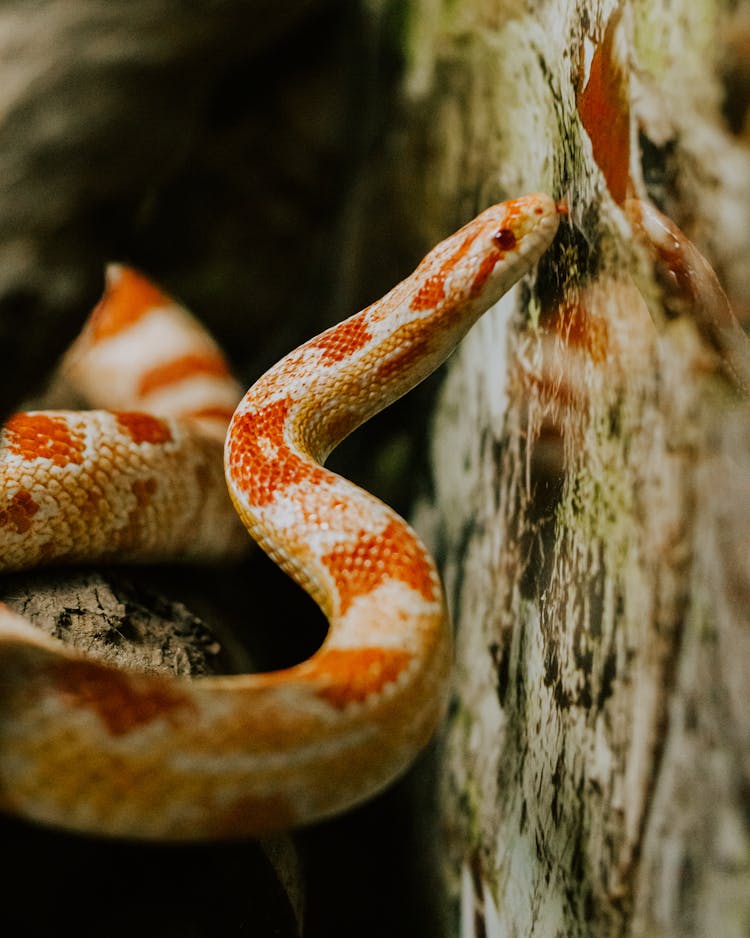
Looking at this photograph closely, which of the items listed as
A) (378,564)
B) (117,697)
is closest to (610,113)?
(378,564)

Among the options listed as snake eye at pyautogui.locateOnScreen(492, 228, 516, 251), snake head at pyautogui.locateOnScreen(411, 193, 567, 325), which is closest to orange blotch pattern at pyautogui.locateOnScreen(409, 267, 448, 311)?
snake head at pyautogui.locateOnScreen(411, 193, 567, 325)

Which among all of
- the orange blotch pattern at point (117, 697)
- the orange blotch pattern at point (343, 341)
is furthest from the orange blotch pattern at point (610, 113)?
the orange blotch pattern at point (117, 697)

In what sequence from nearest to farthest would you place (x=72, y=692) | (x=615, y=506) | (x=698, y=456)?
(x=698, y=456) → (x=72, y=692) → (x=615, y=506)

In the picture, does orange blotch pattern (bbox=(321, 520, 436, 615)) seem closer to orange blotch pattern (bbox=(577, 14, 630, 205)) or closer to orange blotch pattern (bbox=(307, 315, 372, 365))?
orange blotch pattern (bbox=(307, 315, 372, 365))

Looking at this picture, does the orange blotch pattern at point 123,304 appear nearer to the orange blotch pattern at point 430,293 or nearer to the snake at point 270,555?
the snake at point 270,555

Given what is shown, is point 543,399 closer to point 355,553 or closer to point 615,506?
point 615,506

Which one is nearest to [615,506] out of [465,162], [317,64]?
[465,162]

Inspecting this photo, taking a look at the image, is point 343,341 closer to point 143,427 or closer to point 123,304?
point 143,427
